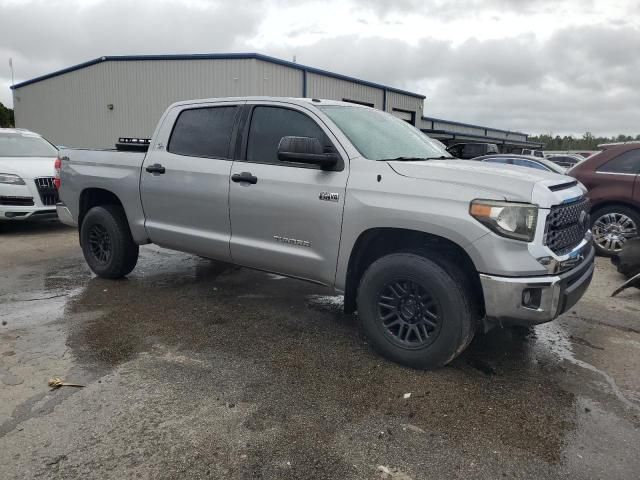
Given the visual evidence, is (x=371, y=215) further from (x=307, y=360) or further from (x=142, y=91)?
(x=142, y=91)

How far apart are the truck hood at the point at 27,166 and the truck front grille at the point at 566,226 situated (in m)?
8.19

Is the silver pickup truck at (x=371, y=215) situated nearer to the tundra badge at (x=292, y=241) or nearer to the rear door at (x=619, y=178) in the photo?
→ the tundra badge at (x=292, y=241)

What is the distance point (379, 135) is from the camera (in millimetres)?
4293

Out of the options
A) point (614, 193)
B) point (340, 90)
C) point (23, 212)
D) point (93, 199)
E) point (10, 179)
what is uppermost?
point (340, 90)

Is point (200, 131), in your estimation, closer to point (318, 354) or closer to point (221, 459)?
point (318, 354)

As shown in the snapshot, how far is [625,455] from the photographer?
106 inches

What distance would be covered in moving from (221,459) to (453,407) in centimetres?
143

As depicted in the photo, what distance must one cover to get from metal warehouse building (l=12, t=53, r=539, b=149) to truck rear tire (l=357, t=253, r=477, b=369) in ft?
48.0

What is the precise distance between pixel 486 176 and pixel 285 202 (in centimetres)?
156

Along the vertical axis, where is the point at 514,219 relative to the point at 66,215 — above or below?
above

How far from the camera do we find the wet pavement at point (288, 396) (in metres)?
2.60

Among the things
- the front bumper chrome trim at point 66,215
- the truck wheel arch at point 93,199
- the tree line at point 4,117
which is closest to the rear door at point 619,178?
the truck wheel arch at point 93,199

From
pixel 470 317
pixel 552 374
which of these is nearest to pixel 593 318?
pixel 552 374

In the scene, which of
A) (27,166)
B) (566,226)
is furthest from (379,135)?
(27,166)
